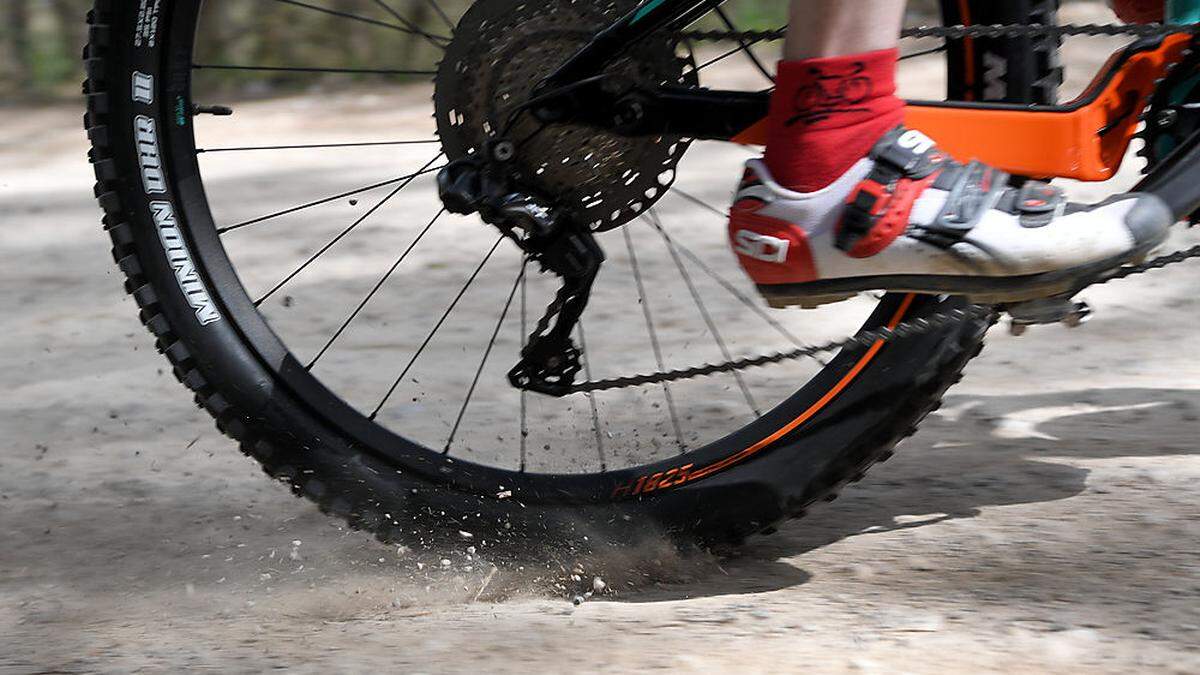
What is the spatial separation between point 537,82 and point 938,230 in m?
0.61

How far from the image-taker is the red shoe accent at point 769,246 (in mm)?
1934

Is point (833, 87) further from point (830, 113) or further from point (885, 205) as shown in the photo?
point (885, 205)

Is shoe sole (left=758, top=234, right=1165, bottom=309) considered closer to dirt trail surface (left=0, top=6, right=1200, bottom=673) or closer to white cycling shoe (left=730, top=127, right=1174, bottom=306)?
white cycling shoe (left=730, top=127, right=1174, bottom=306)

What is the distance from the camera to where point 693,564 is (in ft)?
7.47

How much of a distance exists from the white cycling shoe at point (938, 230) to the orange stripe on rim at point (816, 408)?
0.77 ft

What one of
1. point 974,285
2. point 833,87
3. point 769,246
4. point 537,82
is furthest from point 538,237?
point 974,285

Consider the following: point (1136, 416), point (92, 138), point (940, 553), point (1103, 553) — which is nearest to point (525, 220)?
point (92, 138)

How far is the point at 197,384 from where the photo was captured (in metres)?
2.23

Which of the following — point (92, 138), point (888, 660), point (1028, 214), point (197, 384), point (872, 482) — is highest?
point (92, 138)

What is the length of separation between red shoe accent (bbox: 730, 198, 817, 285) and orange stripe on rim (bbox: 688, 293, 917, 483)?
281 mm

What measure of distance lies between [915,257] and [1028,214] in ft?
0.47

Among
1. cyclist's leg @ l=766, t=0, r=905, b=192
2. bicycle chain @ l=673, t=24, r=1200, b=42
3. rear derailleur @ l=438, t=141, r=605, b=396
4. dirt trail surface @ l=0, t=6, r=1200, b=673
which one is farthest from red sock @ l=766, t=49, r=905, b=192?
dirt trail surface @ l=0, t=6, r=1200, b=673

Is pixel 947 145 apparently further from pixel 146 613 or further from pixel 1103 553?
pixel 146 613

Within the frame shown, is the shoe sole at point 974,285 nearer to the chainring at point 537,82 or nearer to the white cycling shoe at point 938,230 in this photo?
the white cycling shoe at point 938,230
